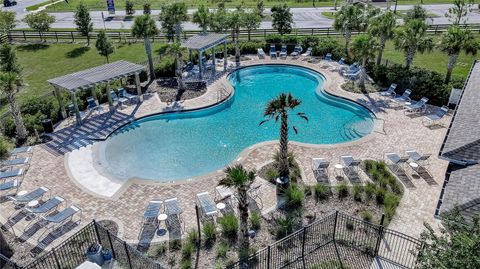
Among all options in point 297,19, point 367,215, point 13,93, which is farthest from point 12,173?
point 297,19

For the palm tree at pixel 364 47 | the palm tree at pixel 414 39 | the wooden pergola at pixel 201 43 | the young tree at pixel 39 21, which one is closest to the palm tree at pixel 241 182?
the palm tree at pixel 364 47

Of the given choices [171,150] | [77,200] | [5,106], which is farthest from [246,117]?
[5,106]

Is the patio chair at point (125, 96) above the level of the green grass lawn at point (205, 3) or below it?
below

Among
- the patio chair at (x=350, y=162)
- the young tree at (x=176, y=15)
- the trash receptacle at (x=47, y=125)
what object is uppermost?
the young tree at (x=176, y=15)

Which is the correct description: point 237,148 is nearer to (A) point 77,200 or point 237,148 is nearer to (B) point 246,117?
(B) point 246,117

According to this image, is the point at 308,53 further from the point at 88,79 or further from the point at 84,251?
the point at 84,251

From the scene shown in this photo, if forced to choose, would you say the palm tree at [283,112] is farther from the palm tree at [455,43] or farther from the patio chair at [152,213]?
the palm tree at [455,43]

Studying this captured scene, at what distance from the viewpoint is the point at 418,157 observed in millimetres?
21453

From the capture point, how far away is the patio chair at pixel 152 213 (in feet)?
58.1

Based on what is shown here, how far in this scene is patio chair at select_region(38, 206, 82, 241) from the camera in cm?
1748

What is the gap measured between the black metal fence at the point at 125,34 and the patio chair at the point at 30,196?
28035 millimetres

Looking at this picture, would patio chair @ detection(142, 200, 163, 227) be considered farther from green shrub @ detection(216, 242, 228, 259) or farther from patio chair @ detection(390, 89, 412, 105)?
patio chair @ detection(390, 89, 412, 105)

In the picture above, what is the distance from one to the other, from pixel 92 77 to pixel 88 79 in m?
0.47

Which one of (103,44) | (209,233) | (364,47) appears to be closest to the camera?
(209,233)
